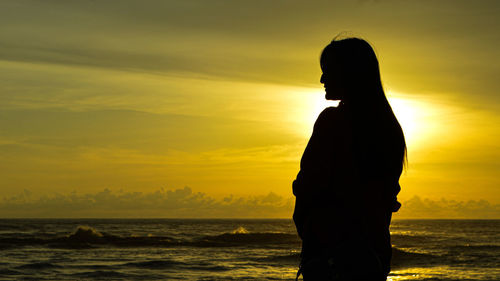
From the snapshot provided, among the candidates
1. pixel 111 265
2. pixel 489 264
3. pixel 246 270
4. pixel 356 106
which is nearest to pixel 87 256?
pixel 111 265

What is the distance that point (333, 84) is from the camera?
210 centimetres

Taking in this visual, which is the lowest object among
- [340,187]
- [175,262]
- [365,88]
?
[175,262]

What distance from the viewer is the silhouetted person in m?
1.86

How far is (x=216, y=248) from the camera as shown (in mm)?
25891

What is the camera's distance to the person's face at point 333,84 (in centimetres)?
209

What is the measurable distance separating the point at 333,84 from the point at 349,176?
14.0 inches

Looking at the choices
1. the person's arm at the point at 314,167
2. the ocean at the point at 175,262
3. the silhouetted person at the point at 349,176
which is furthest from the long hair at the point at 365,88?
the ocean at the point at 175,262

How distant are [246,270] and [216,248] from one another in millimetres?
9207

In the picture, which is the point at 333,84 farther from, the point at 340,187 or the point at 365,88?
the point at 340,187

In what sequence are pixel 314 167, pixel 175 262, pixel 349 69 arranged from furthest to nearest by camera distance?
pixel 175 262
pixel 349 69
pixel 314 167

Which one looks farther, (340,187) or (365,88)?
(365,88)

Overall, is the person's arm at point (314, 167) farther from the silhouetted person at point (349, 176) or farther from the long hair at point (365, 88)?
the long hair at point (365, 88)

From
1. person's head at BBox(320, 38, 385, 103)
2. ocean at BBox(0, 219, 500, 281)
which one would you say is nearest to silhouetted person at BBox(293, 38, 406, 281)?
person's head at BBox(320, 38, 385, 103)

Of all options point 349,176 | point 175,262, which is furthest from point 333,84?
point 175,262
